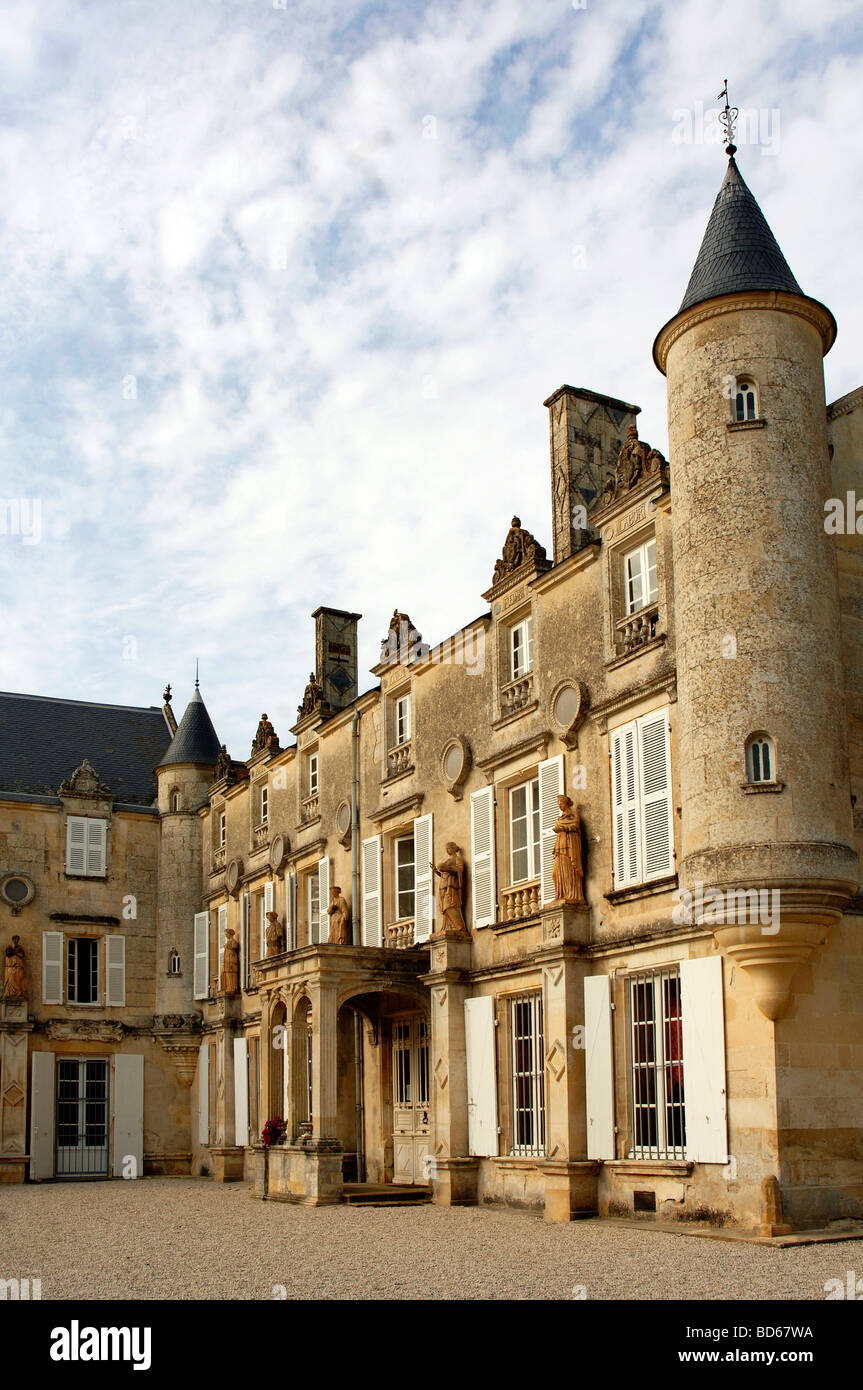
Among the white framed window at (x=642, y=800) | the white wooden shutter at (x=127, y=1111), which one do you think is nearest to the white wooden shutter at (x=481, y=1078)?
A: the white framed window at (x=642, y=800)

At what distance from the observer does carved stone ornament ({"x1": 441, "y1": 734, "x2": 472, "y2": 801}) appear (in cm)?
2019

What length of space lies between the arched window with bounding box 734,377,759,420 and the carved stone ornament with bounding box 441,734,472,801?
274 inches

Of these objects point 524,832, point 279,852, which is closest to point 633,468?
point 524,832

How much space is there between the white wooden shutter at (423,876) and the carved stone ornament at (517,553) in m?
3.80

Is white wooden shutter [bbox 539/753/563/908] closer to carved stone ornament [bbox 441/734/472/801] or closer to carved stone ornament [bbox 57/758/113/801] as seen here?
carved stone ornament [bbox 441/734/472/801]

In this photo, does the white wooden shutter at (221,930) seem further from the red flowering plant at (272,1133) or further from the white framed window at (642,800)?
the white framed window at (642,800)

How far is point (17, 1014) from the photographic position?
28.5 meters

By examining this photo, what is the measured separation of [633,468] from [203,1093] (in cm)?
1762

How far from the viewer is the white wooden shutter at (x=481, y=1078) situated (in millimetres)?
18469

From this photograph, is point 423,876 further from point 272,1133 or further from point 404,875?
point 272,1133

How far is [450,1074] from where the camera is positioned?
1914 centimetres

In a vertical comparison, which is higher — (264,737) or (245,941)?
(264,737)

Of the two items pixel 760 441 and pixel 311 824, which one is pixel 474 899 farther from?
pixel 760 441

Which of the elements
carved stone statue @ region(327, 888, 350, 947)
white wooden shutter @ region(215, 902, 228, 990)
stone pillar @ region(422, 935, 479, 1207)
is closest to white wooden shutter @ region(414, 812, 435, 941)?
stone pillar @ region(422, 935, 479, 1207)
